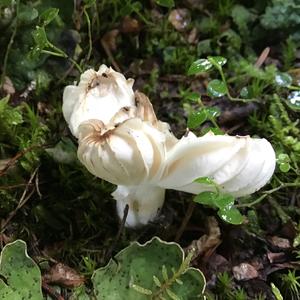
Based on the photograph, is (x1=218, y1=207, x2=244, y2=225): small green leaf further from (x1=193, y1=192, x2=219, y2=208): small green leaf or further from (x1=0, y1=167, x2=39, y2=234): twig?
(x1=0, y1=167, x2=39, y2=234): twig

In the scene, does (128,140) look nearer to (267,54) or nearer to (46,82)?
(46,82)

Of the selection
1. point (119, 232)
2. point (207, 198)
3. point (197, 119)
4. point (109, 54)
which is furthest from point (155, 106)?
point (207, 198)

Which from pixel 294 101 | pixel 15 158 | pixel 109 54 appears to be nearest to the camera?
pixel 15 158

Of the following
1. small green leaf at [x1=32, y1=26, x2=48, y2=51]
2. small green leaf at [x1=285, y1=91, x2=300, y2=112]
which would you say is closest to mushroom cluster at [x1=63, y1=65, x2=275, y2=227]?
small green leaf at [x1=32, y1=26, x2=48, y2=51]

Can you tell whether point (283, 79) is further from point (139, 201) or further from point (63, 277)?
point (63, 277)

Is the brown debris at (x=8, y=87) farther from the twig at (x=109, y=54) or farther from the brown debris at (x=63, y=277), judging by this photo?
the brown debris at (x=63, y=277)

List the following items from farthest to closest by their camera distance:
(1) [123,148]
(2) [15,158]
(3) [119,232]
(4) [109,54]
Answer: (4) [109,54]
(2) [15,158]
(3) [119,232]
(1) [123,148]
